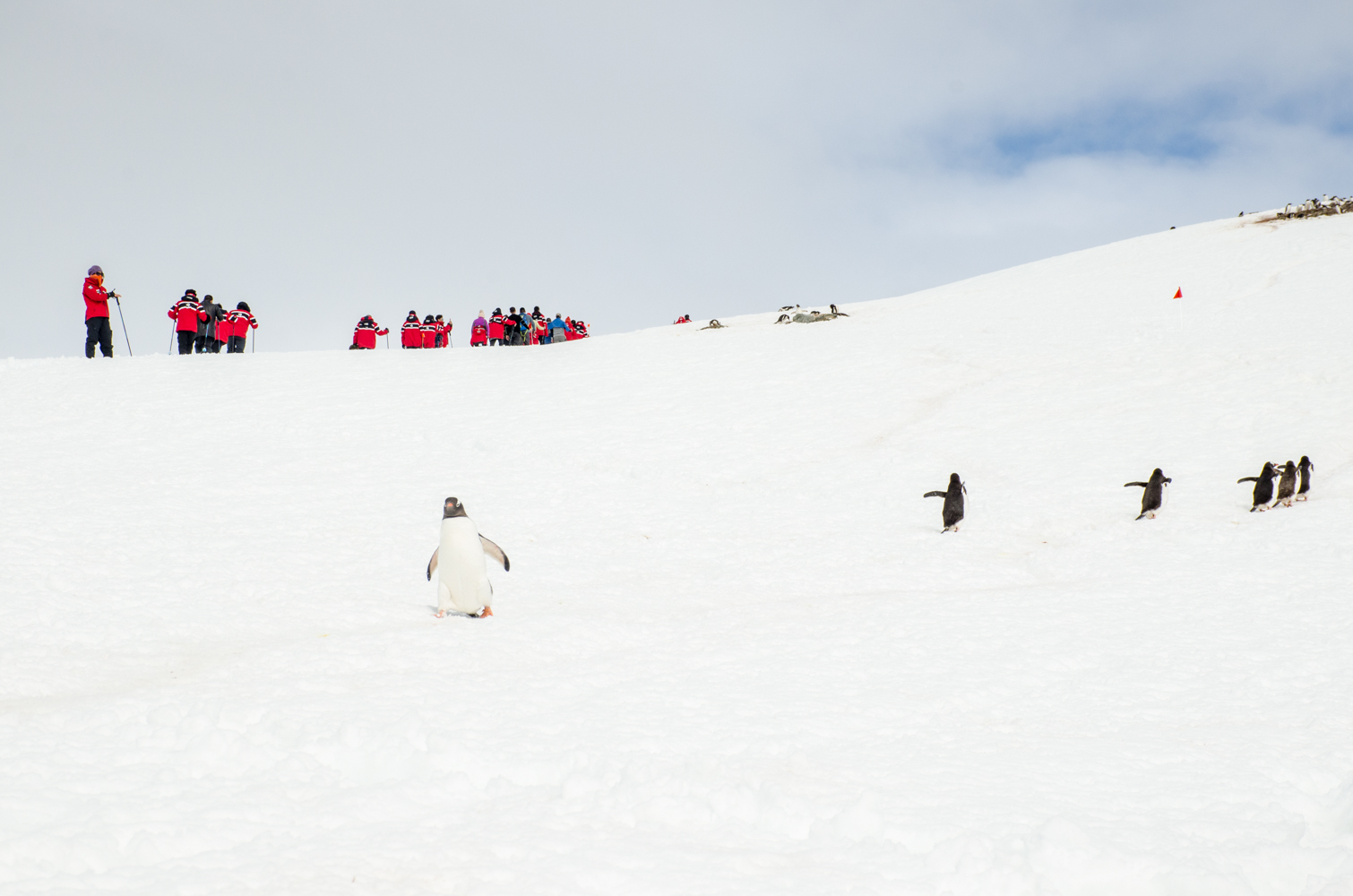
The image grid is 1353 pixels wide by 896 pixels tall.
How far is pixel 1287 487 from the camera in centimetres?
1091

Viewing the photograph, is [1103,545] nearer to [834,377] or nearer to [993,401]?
[993,401]

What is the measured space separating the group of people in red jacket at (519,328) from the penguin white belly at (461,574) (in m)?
22.2

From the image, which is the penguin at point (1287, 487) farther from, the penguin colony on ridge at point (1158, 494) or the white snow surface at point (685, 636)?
the white snow surface at point (685, 636)

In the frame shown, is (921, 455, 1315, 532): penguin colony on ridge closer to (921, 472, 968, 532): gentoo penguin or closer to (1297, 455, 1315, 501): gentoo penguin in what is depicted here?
(921, 472, 968, 532): gentoo penguin

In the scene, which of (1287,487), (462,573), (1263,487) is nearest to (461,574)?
(462,573)

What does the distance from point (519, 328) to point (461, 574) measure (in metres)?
23.4

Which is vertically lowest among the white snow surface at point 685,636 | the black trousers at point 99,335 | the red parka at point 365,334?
the white snow surface at point 685,636

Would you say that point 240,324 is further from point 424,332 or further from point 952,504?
point 952,504

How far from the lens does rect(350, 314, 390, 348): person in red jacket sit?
89.6ft

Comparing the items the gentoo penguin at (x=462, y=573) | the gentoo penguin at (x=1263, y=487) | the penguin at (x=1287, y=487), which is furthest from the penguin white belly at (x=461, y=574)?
the penguin at (x=1287, y=487)

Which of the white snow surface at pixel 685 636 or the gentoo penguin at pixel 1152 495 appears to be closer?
the white snow surface at pixel 685 636

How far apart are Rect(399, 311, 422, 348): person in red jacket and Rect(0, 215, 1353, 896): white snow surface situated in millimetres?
10282

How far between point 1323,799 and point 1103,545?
6300 mm

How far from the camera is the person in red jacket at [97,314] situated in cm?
1836
